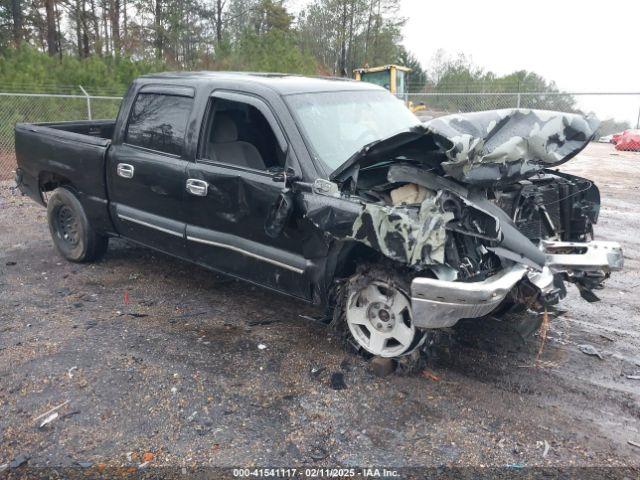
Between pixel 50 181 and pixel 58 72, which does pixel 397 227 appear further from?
pixel 58 72

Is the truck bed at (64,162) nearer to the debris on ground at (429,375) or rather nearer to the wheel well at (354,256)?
the wheel well at (354,256)

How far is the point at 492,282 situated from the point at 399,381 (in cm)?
94

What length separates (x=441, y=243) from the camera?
10.2 ft

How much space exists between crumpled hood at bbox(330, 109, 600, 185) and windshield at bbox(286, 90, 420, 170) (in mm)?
A: 315

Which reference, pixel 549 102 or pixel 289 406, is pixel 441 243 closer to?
pixel 289 406

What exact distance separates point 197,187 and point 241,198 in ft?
1.49

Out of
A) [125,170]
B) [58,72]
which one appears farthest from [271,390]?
[58,72]

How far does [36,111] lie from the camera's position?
1270cm

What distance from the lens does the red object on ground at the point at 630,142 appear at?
1734cm

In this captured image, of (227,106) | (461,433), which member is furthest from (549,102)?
(461,433)

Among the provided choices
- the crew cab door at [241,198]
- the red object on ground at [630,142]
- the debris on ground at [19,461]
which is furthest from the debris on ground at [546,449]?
the red object on ground at [630,142]

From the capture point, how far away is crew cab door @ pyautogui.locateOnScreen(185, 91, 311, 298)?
12.8 feet

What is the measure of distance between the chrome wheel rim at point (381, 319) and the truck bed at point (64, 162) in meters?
2.81

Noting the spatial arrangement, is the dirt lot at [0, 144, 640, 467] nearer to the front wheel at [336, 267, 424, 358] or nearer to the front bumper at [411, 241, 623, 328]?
the front wheel at [336, 267, 424, 358]
